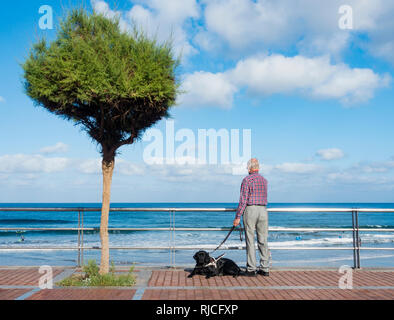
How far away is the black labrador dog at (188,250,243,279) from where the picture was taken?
20.7 feet

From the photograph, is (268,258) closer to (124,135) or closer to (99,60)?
(124,135)

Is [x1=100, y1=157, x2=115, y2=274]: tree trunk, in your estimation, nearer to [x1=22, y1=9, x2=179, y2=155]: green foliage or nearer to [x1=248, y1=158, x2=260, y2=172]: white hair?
[x1=22, y1=9, x2=179, y2=155]: green foliage

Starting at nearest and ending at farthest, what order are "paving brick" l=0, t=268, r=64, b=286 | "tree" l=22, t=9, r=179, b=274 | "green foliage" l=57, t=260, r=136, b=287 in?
"tree" l=22, t=9, r=179, b=274 → "green foliage" l=57, t=260, r=136, b=287 → "paving brick" l=0, t=268, r=64, b=286

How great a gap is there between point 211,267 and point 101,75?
3.58 metres

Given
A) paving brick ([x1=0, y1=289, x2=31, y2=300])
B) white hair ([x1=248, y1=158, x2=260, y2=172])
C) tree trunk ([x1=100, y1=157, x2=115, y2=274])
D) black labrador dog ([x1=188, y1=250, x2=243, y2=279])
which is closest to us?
paving brick ([x1=0, y1=289, x2=31, y2=300])

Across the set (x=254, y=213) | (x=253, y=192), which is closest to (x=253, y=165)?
(x=253, y=192)

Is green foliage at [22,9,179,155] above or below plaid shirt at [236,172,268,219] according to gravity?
above

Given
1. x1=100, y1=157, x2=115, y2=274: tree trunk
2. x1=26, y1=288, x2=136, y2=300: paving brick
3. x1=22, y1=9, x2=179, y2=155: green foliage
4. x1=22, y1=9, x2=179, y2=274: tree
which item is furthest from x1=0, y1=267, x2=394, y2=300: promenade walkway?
x1=22, y1=9, x2=179, y2=155: green foliage

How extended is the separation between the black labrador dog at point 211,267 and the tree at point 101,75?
1.55 metres

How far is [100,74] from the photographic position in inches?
208

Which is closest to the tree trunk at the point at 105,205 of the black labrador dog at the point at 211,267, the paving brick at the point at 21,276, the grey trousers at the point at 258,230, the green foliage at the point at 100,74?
the green foliage at the point at 100,74

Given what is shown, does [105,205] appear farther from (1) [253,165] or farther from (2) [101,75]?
(1) [253,165]

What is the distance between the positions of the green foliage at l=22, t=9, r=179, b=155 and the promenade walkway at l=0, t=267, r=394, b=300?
97.7 inches

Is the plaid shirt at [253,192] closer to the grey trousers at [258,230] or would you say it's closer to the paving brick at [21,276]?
the grey trousers at [258,230]
